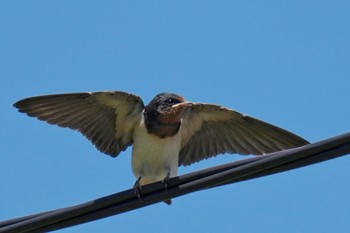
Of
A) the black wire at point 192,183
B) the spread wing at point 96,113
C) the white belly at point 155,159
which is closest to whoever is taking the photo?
the black wire at point 192,183

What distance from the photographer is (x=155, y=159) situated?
595 centimetres

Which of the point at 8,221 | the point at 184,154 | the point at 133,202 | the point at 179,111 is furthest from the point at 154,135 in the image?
the point at 8,221

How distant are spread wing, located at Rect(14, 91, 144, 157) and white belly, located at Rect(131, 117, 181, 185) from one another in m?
0.34

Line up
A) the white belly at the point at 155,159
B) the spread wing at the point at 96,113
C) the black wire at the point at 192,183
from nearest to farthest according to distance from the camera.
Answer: the black wire at the point at 192,183, the white belly at the point at 155,159, the spread wing at the point at 96,113

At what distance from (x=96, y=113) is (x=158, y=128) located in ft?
2.09

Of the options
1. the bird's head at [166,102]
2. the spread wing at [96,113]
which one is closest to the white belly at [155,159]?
the bird's head at [166,102]

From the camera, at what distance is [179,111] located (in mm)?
6027

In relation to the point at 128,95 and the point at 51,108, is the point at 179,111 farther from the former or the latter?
the point at 51,108

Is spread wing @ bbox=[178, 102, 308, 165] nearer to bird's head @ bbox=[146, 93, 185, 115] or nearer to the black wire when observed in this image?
bird's head @ bbox=[146, 93, 185, 115]

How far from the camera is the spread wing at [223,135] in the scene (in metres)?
6.25

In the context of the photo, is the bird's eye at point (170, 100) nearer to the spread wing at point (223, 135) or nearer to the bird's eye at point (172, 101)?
the bird's eye at point (172, 101)

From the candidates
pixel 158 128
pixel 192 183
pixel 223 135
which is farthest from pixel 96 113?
pixel 192 183

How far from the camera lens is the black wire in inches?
140

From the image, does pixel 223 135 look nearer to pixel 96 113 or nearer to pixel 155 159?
pixel 155 159
